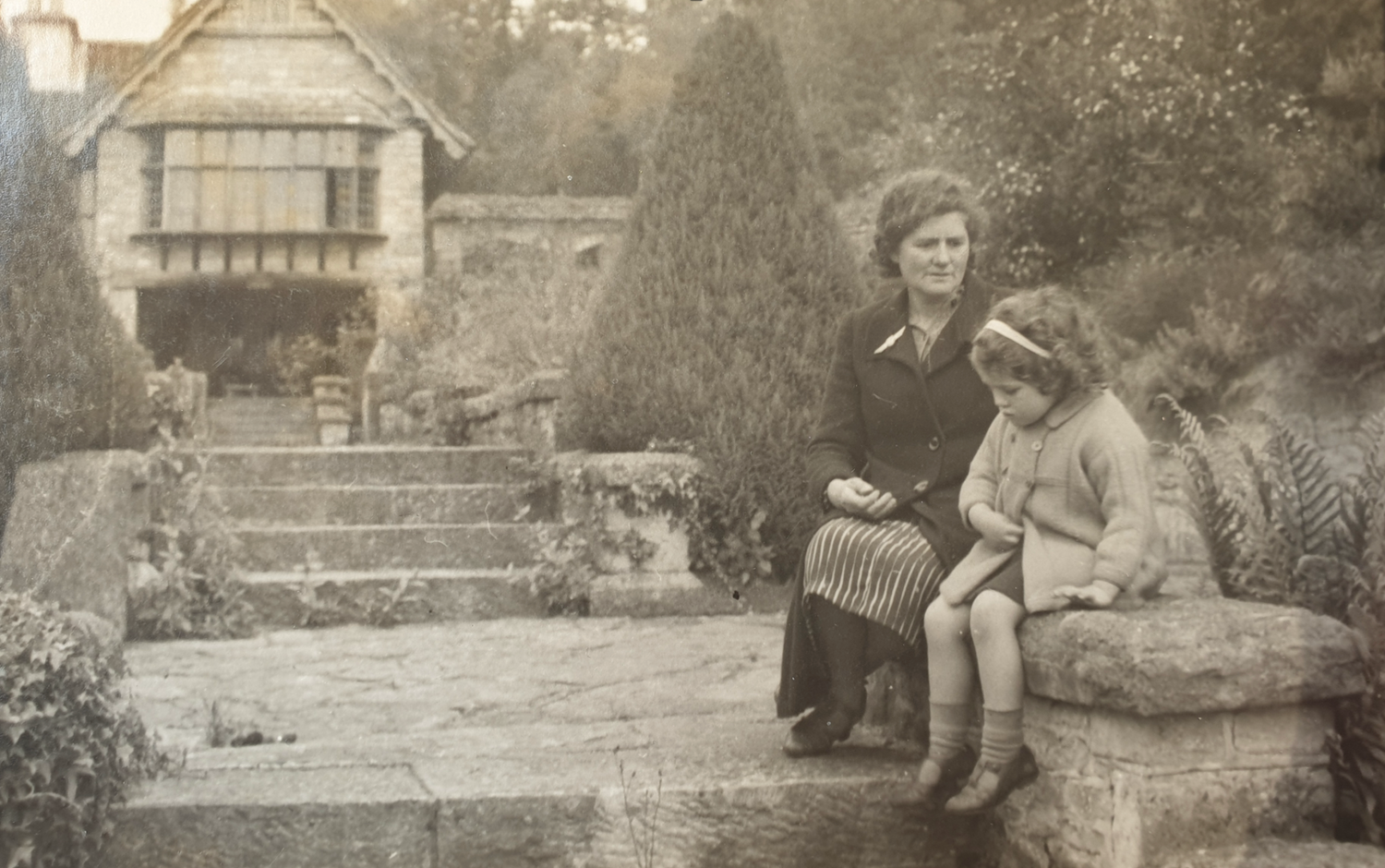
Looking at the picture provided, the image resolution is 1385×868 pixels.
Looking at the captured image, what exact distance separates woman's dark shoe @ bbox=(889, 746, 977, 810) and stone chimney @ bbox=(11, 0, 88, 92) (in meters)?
2.60

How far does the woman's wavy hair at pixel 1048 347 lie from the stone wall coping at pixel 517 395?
2.63 metres

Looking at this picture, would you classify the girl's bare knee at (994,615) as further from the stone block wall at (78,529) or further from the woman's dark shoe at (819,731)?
the stone block wall at (78,529)

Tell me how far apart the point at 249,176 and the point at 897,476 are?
2.10 metres

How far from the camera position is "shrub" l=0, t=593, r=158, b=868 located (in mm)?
2244

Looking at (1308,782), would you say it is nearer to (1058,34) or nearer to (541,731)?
(541,731)

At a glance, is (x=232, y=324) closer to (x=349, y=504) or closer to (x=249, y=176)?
(x=249, y=176)

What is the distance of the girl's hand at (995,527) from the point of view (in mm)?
2367

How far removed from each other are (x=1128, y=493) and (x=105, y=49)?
2.67 metres

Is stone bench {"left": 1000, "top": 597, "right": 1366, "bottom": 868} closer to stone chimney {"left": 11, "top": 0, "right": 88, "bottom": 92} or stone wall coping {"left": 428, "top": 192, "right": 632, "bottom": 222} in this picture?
stone wall coping {"left": 428, "top": 192, "right": 632, "bottom": 222}

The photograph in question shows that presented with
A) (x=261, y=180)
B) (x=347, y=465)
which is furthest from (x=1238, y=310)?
(x=261, y=180)

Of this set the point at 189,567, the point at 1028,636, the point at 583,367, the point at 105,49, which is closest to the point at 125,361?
the point at 105,49

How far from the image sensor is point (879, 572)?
8.63ft

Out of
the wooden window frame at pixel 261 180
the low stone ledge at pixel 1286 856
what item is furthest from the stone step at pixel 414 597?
the low stone ledge at pixel 1286 856

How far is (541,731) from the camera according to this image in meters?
3.07
